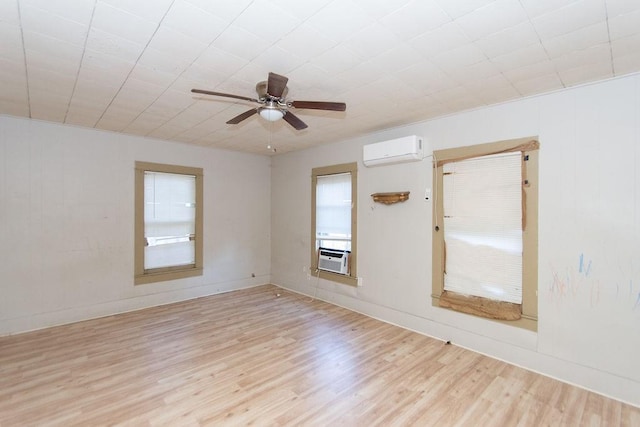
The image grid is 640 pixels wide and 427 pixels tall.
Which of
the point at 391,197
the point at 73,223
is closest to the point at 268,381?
the point at 391,197

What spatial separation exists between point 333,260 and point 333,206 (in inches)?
34.9

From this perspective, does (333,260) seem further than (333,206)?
No

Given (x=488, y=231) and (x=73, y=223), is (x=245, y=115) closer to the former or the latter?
(x=488, y=231)

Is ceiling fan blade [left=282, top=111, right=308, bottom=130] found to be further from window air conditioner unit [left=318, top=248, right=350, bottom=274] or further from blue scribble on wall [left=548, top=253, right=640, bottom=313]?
blue scribble on wall [left=548, top=253, right=640, bottom=313]

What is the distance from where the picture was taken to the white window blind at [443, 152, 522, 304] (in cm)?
306

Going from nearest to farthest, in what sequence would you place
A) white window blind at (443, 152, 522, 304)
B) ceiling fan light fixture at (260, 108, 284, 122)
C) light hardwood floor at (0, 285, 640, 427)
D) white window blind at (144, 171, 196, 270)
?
light hardwood floor at (0, 285, 640, 427) < ceiling fan light fixture at (260, 108, 284, 122) < white window blind at (443, 152, 522, 304) < white window blind at (144, 171, 196, 270)

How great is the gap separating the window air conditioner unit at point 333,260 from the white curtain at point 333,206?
10.0 inches

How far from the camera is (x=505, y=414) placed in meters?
2.27

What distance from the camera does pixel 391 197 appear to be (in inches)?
158

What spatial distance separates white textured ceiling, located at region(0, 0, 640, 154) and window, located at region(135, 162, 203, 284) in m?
1.59

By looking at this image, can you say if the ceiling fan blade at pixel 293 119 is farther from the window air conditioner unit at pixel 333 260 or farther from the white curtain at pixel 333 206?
the window air conditioner unit at pixel 333 260

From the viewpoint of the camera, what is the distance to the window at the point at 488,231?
9.72 ft

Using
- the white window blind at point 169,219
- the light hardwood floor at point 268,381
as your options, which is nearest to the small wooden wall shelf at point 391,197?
the light hardwood floor at point 268,381

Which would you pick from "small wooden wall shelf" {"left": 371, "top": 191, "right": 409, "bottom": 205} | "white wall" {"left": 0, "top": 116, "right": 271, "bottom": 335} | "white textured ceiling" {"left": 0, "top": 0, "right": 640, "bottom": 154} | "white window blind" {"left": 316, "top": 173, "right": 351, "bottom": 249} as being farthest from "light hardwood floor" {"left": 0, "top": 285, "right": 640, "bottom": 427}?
"white textured ceiling" {"left": 0, "top": 0, "right": 640, "bottom": 154}
